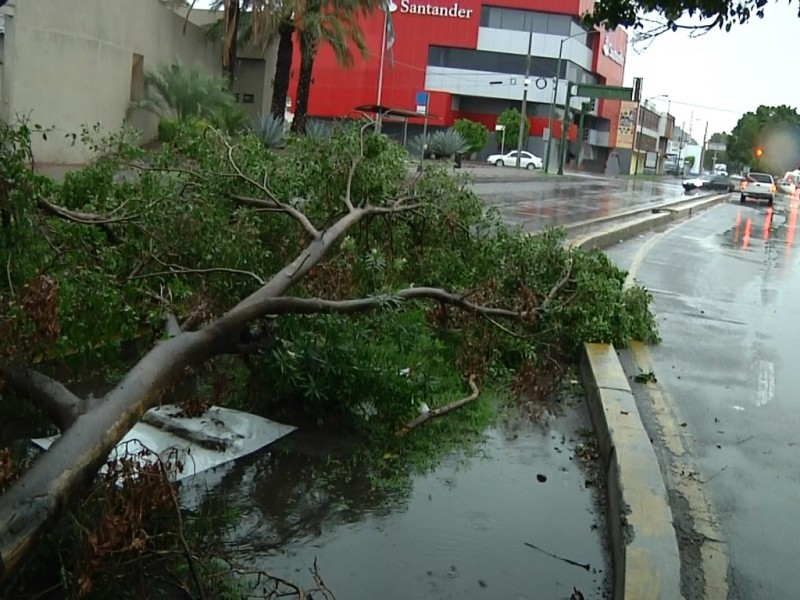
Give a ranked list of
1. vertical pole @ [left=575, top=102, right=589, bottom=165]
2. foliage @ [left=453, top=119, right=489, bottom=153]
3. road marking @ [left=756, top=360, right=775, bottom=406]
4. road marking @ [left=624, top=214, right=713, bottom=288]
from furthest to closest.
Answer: vertical pole @ [left=575, top=102, right=589, bottom=165]
foliage @ [left=453, top=119, right=489, bottom=153]
road marking @ [left=624, top=214, right=713, bottom=288]
road marking @ [left=756, top=360, right=775, bottom=406]

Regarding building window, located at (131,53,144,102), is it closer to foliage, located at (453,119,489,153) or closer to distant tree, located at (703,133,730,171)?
foliage, located at (453,119,489,153)

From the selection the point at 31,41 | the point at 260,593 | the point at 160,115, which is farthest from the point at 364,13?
the point at 260,593

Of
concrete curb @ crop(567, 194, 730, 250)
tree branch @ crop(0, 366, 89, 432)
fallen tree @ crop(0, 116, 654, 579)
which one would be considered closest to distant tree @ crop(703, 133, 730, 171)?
concrete curb @ crop(567, 194, 730, 250)

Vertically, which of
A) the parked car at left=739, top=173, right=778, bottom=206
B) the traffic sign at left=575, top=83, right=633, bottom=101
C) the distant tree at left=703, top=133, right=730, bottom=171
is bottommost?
the parked car at left=739, top=173, right=778, bottom=206

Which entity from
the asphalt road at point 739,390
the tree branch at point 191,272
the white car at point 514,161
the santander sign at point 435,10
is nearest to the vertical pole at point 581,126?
the white car at point 514,161

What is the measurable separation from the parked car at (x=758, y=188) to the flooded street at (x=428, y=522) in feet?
151

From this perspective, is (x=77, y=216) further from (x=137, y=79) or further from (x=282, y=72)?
(x=282, y=72)

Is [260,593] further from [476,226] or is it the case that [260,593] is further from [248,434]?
[476,226]

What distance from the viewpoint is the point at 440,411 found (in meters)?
5.96

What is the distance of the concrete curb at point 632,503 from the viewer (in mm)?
3832

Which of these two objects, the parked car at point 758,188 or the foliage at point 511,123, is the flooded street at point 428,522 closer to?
the parked car at point 758,188

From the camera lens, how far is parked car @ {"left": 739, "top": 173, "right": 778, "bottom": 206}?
160ft

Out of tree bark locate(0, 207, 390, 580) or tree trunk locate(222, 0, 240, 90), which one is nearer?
tree bark locate(0, 207, 390, 580)

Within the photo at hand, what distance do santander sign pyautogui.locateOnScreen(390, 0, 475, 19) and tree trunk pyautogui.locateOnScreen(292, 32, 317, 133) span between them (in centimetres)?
4014
